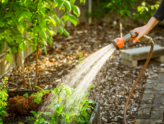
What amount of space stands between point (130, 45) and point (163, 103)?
3119 mm

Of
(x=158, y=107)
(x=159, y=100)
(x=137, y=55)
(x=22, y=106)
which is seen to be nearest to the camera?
(x=22, y=106)

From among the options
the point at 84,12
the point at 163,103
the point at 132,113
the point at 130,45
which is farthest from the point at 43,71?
the point at 84,12

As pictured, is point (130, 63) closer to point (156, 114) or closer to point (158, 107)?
point (158, 107)

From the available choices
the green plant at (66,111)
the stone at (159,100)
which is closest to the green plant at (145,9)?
the stone at (159,100)

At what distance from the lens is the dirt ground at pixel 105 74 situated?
3465 mm

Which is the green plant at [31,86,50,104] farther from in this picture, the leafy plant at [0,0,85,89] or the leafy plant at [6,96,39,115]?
the leafy plant at [0,0,85,89]

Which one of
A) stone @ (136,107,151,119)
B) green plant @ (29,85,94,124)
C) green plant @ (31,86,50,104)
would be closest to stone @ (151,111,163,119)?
stone @ (136,107,151,119)

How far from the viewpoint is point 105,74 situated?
4.57 metres

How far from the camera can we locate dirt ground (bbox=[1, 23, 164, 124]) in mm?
3465

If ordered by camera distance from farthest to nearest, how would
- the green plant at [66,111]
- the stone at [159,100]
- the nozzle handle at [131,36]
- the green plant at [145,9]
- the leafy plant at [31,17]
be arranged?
the green plant at [145,9] < the stone at [159,100] < the leafy plant at [31,17] < the green plant at [66,111] < the nozzle handle at [131,36]

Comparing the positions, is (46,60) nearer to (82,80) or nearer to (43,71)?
(43,71)

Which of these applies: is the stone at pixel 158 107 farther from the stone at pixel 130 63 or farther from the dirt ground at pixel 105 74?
the stone at pixel 130 63

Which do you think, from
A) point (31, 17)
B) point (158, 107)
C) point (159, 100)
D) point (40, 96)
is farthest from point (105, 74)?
point (31, 17)

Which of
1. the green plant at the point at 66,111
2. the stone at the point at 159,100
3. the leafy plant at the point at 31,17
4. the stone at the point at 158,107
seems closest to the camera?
A: the green plant at the point at 66,111
